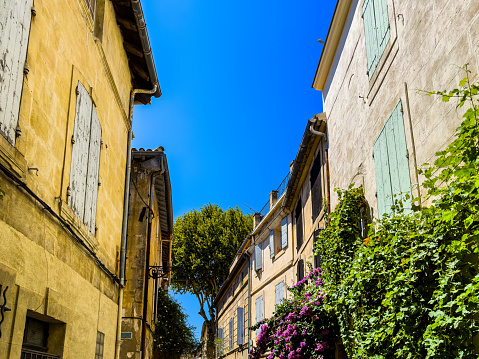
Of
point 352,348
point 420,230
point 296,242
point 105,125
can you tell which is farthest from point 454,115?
point 296,242

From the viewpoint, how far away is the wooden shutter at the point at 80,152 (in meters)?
7.11

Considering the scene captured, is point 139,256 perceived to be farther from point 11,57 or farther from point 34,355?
point 11,57

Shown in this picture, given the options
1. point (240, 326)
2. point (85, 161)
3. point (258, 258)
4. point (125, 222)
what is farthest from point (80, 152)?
point (240, 326)

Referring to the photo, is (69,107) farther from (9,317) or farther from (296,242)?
(296,242)

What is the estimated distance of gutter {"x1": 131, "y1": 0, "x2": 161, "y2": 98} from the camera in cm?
972

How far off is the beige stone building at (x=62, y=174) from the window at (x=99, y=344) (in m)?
0.03

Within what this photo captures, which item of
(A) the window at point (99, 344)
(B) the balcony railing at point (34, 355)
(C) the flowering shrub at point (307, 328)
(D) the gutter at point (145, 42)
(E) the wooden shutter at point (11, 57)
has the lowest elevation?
(B) the balcony railing at point (34, 355)

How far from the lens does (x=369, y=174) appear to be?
29.0 ft

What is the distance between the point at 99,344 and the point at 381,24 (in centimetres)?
691

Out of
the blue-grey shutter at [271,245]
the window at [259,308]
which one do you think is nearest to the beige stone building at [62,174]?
the blue-grey shutter at [271,245]

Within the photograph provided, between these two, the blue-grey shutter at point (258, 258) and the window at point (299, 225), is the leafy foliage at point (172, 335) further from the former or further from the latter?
the window at point (299, 225)

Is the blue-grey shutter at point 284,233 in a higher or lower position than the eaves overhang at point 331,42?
lower

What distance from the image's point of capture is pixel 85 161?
7.73 metres

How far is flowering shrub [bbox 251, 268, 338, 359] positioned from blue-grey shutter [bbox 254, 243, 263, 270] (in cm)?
1050
